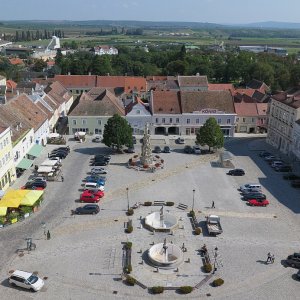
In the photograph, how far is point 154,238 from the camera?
138 feet

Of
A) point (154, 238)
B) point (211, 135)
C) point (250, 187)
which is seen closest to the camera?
point (154, 238)

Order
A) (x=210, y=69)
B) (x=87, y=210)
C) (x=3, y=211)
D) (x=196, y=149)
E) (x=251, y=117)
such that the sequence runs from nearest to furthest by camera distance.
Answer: (x=3, y=211), (x=87, y=210), (x=196, y=149), (x=251, y=117), (x=210, y=69)

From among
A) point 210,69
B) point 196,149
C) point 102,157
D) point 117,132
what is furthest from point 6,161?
point 210,69

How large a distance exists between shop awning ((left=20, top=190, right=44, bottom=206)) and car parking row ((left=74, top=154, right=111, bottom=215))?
4.96m

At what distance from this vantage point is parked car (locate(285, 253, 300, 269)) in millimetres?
36938

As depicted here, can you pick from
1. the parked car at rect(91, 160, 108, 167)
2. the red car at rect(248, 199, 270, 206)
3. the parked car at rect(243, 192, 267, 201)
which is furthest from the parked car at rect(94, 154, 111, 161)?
the red car at rect(248, 199, 270, 206)

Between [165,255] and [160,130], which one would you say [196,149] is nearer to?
[160,130]

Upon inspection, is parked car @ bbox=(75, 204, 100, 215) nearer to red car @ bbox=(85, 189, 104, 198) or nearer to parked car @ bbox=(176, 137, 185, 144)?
red car @ bbox=(85, 189, 104, 198)

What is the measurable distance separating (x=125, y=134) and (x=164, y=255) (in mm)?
32560

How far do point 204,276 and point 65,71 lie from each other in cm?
13149

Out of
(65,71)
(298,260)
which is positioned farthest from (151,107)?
(65,71)

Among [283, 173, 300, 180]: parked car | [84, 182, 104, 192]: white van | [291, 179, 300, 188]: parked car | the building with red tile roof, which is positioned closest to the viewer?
[84, 182, 104, 192]: white van

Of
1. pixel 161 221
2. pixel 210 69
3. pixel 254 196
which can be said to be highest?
pixel 210 69

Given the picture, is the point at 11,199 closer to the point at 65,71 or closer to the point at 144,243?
the point at 144,243
